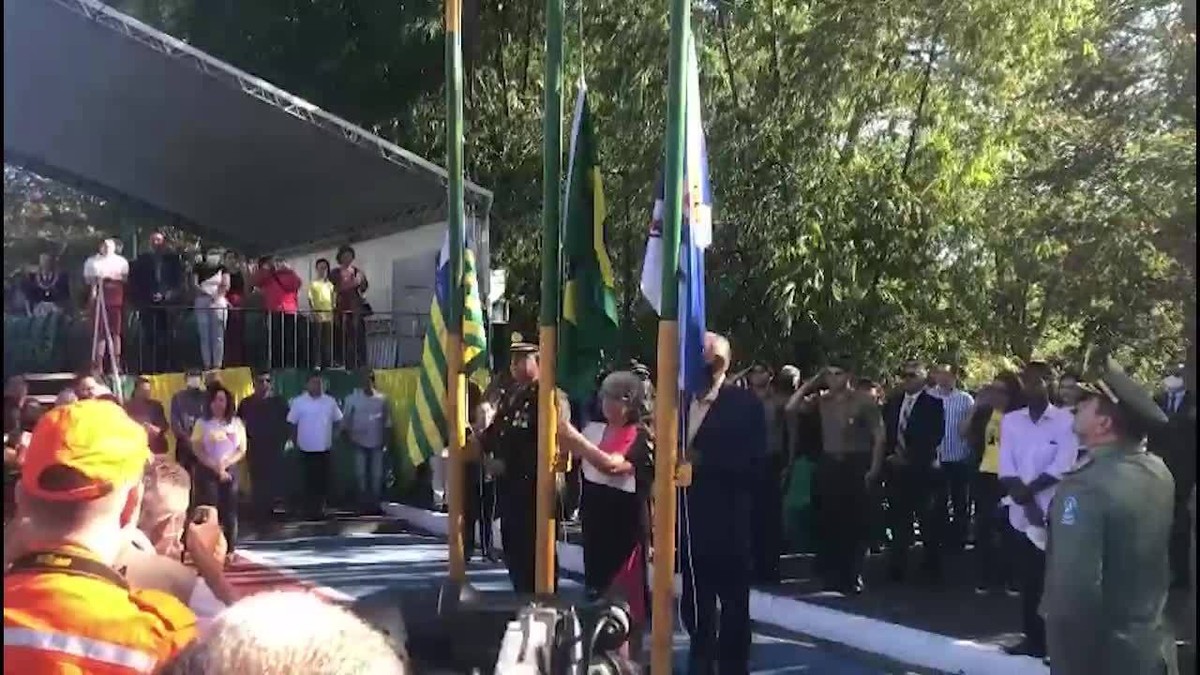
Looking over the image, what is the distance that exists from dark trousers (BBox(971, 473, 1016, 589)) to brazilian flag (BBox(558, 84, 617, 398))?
4.60 m

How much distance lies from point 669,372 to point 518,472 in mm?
2481

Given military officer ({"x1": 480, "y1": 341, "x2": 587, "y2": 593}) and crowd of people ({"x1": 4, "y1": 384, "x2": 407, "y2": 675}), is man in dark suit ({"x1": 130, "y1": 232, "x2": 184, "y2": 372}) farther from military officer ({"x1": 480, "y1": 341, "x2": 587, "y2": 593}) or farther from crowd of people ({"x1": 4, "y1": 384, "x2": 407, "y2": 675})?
crowd of people ({"x1": 4, "y1": 384, "x2": 407, "y2": 675})

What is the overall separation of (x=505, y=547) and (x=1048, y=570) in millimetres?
3804

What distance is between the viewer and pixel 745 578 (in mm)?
6898

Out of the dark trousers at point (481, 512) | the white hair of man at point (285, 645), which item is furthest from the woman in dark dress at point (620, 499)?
the white hair of man at point (285, 645)

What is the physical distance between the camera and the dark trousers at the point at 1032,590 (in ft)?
26.3

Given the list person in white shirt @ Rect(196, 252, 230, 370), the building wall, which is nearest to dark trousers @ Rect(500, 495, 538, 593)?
person in white shirt @ Rect(196, 252, 230, 370)

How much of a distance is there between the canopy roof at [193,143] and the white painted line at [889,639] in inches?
268

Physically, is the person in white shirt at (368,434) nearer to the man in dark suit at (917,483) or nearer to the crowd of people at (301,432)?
the crowd of people at (301,432)

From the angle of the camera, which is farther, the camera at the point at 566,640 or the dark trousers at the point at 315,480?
the dark trousers at the point at 315,480

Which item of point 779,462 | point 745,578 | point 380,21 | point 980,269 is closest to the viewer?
point 745,578

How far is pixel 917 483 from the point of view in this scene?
11.2 m

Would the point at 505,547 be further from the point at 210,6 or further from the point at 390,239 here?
the point at 210,6

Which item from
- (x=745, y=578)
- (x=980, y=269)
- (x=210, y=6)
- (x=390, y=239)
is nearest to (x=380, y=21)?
(x=210, y=6)
